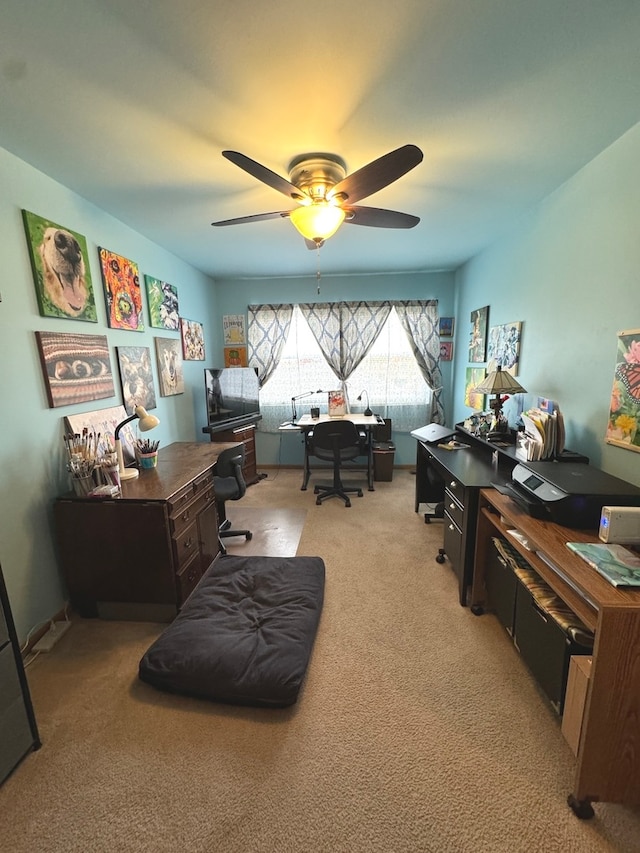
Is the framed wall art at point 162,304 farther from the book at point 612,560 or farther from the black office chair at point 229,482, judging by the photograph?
the book at point 612,560

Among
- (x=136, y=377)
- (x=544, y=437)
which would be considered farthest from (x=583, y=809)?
(x=136, y=377)

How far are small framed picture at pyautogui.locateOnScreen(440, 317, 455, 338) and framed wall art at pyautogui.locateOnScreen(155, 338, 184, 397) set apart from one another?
Answer: 3147mm

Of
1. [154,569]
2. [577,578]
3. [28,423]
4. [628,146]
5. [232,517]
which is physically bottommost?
[232,517]

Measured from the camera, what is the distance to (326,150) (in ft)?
5.73

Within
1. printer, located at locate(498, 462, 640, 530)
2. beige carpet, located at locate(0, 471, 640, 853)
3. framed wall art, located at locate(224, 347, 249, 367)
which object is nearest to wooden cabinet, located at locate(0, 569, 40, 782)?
beige carpet, located at locate(0, 471, 640, 853)

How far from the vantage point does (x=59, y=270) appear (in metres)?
1.99

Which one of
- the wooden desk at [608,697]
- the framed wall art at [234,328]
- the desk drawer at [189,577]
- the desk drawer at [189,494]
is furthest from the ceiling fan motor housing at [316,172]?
the framed wall art at [234,328]

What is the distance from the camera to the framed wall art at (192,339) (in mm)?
3593

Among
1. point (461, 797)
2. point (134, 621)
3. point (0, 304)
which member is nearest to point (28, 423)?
point (0, 304)

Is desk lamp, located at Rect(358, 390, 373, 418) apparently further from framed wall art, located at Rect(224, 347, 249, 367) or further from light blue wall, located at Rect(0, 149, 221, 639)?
light blue wall, located at Rect(0, 149, 221, 639)

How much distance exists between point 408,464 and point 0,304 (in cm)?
427

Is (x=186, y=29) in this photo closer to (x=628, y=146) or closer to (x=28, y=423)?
(x=28, y=423)

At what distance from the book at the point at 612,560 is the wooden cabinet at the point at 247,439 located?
126 inches

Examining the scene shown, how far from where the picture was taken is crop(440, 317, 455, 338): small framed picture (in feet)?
14.0
